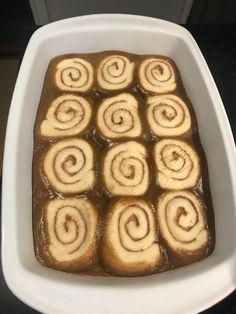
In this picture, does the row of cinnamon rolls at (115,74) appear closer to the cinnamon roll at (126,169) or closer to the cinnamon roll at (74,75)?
the cinnamon roll at (74,75)

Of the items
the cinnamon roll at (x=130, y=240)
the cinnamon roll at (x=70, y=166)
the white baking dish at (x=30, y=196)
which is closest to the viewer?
the white baking dish at (x=30, y=196)

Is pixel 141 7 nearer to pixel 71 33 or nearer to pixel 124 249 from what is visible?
pixel 71 33

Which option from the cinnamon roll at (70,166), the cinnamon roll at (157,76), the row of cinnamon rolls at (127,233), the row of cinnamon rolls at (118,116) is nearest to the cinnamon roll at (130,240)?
the row of cinnamon rolls at (127,233)

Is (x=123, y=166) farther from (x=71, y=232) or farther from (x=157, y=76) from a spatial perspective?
(x=157, y=76)

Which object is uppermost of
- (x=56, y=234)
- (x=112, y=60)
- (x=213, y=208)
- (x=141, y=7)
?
(x=141, y=7)

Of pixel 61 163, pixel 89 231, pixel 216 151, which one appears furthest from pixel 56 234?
pixel 216 151

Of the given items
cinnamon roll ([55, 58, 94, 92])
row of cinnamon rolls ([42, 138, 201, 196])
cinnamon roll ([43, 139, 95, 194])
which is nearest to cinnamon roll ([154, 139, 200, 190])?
row of cinnamon rolls ([42, 138, 201, 196])
